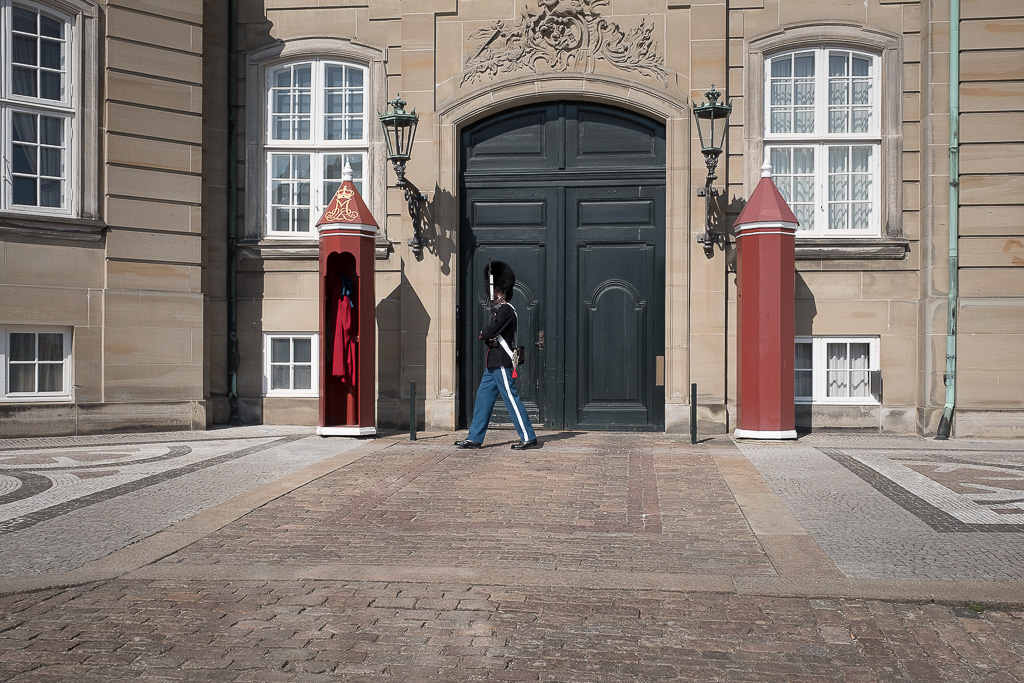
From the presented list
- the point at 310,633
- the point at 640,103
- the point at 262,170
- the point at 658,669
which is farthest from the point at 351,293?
the point at 658,669

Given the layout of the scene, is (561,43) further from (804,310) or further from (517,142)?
(804,310)

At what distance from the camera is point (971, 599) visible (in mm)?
5242

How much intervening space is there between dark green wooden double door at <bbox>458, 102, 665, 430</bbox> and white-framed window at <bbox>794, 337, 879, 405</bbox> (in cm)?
181

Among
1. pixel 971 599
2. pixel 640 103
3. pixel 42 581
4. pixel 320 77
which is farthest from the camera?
pixel 320 77

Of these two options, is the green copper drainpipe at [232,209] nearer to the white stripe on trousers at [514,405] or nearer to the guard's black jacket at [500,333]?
the guard's black jacket at [500,333]

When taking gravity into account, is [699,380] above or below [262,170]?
below

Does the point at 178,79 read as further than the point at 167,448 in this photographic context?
Yes

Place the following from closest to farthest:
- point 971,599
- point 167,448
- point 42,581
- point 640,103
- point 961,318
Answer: point 971,599 → point 42,581 → point 167,448 → point 961,318 → point 640,103

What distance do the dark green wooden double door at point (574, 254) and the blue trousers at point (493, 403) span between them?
2022 mm

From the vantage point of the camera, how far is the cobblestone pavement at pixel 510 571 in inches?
175

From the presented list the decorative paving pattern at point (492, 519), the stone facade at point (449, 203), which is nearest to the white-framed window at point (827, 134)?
the stone facade at point (449, 203)

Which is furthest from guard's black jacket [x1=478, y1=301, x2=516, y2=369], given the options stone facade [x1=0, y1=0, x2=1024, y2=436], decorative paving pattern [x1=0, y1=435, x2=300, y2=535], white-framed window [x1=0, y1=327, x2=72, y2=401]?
white-framed window [x1=0, y1=327, x2=72, y2=401]

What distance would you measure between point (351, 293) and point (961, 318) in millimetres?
7397

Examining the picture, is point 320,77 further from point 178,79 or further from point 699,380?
point 699,380
